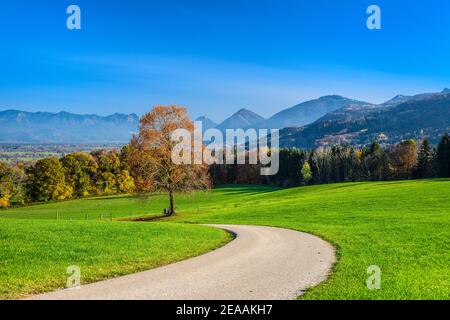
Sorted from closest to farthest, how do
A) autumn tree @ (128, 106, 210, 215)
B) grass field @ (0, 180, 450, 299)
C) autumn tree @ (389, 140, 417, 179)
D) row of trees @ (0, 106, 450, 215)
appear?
grass field @ (0, 180, 450, 299)
autumn tree @ (128, 106, 210, 215)
row of trees @ (0, 106, 450, 215)
autumn tree @ (389, 140, 417, 179)

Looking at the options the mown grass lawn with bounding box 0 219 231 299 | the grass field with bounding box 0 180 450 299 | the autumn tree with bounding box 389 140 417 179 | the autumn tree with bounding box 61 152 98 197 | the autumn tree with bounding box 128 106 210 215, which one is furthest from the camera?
the autumn tree with bounding box 389 140 417 179

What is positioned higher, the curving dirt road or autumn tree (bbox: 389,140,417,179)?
autumn tree (bbox: 389,140,417,179)

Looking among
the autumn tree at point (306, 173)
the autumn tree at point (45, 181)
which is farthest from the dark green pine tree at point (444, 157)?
the autumn tree at point (45, 181)

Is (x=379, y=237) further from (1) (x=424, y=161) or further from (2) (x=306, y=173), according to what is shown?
(2) (x=306, y=173)

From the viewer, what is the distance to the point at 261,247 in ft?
82.0

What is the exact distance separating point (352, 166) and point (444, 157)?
31.1 metres

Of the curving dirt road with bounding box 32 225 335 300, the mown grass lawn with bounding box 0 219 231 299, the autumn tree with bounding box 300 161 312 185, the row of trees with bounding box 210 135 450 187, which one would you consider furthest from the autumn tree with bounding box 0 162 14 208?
the curving dirt road with bounding box 32 225 335 300

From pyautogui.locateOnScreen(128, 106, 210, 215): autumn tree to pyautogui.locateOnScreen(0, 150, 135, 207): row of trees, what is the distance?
198 ft

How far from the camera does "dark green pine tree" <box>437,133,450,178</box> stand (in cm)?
11631

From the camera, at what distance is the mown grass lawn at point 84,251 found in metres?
16.4

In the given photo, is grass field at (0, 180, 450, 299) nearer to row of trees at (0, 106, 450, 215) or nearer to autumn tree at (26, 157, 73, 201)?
row of trees at (0, 106, 450, 215)

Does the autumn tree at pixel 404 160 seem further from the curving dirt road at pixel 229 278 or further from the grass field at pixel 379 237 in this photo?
the curving dirt road at pixel 229 278
